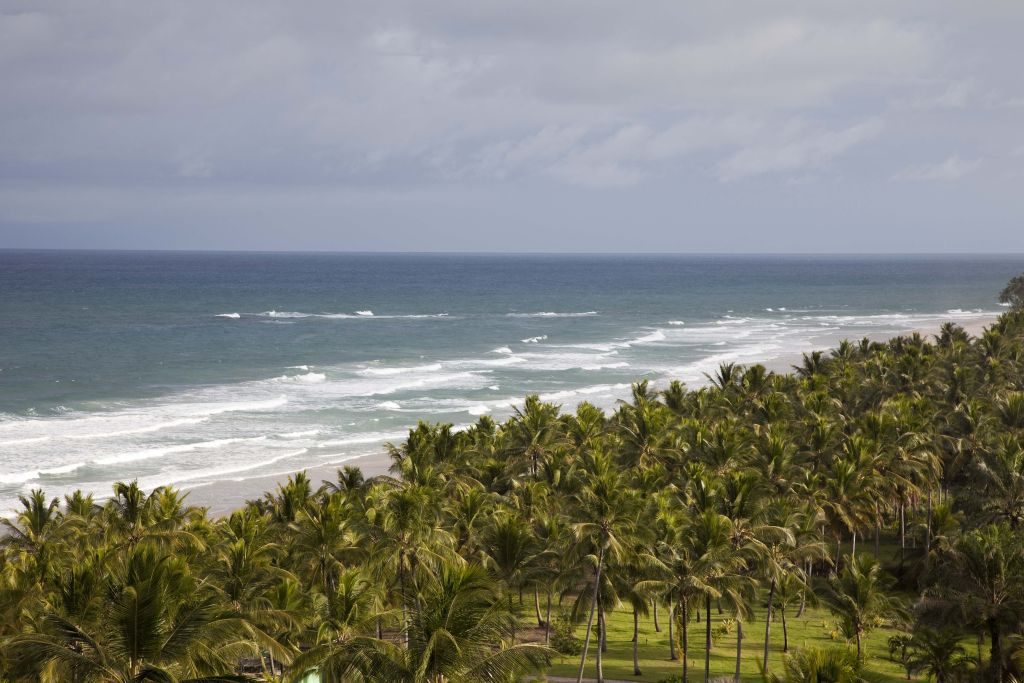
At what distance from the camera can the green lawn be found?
41.3 metres

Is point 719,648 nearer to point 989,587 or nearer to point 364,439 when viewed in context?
point 989,587

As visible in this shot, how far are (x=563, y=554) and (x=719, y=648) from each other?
1119 centimetres

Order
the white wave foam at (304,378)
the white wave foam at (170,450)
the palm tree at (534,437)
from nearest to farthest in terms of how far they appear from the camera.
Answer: the palm tree at (534,437), the white wave foam at (170,450), the white wave foam at (304,378)

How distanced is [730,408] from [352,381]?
56.8 metres

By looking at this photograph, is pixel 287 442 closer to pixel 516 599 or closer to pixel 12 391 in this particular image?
pixel 516 599

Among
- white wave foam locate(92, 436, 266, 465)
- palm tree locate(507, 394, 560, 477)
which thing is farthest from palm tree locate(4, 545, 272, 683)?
white wave foam locate(92, 436, 266, 465)

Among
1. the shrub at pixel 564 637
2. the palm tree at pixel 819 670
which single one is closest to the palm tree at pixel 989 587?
the palm tree at pixel 819 670

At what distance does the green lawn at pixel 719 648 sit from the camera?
41.3m

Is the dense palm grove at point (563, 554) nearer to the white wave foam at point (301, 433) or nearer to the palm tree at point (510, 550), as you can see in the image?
the palm tree at point (510, 550)

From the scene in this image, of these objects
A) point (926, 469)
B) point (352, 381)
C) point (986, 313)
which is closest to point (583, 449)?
point (926, 469)

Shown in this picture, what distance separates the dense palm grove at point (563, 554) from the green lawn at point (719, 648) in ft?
1.54

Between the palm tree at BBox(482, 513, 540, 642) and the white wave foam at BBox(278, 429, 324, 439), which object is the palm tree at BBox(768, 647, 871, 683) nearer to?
the palm tree at BBox(482, 513, 540, 642)

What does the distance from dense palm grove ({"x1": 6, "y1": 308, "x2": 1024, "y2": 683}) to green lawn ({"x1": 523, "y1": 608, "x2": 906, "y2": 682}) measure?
1.54 ft

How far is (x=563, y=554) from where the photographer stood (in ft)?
131
